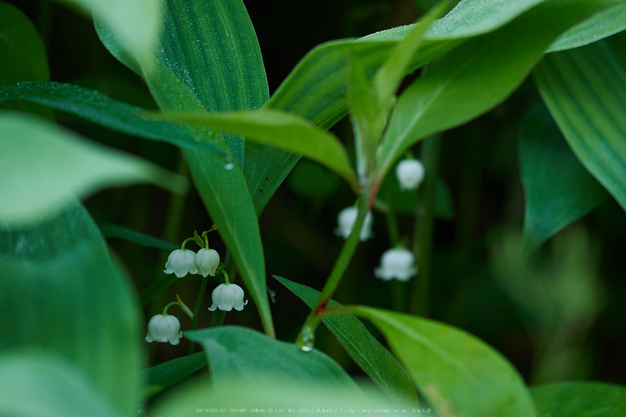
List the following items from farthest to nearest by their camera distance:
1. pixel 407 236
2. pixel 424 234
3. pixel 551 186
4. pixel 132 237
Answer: pixel 407 236 → pixel 424 234 → pixel 551 186 → pixel 132 237

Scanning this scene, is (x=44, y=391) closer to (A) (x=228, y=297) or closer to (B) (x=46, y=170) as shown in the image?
(B) (x=46, y=170)

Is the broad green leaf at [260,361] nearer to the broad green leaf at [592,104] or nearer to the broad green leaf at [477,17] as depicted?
the broad green leaf at [477,17]

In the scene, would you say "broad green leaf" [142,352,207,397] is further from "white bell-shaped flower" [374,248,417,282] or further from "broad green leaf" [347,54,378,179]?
"white bell-shaped flower" [374,248,417,282]

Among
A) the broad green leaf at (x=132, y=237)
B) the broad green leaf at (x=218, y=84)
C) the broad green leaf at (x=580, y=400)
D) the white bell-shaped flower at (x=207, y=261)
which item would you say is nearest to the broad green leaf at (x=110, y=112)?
the broad green leaf at (x=218, y=84)

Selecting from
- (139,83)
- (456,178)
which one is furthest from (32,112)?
(456,178)

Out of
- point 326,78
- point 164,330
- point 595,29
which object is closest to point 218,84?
point 326,78

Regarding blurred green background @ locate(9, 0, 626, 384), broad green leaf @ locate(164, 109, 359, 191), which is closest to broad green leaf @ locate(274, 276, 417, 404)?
broad green leaf @ locate(164, 109, 359, 191)
